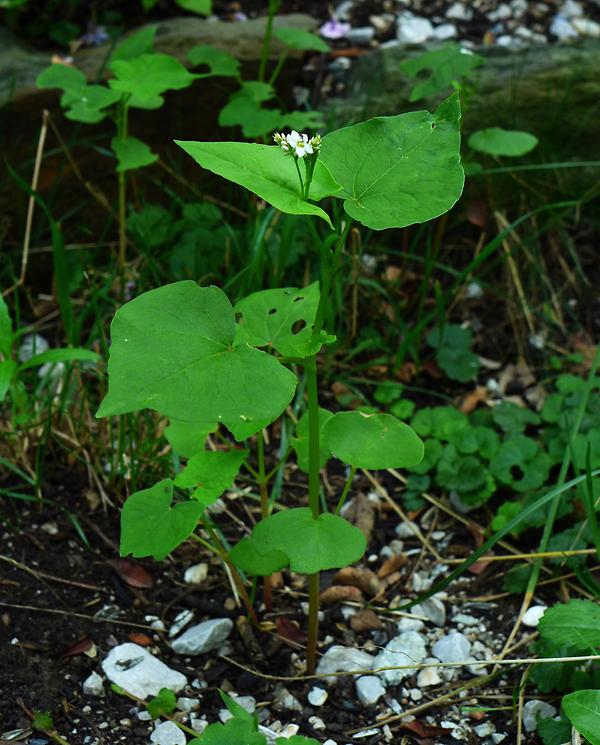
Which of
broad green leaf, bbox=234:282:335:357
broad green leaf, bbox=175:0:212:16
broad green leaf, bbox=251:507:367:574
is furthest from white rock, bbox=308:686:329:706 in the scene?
broad green leaf, bbox=175:0:212:16

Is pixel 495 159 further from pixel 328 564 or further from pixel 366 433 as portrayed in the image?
pixel 328 564

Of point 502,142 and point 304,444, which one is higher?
point 502,142

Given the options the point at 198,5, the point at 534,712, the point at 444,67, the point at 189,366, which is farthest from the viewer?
the point at 198,5

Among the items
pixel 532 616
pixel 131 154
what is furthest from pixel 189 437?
pixel 131 154

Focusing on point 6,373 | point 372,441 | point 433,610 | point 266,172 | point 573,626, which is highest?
point 266,172

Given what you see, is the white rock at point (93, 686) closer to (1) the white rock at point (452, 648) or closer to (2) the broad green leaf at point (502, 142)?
(1) the white rock at point (452, 648)

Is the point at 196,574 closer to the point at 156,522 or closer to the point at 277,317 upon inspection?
the point at 156,522

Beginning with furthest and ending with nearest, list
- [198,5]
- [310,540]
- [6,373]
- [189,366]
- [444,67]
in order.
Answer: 1. [198,5]
2. [444,67]
3. [6,373]
4. [310,540]
5. [189,366]
